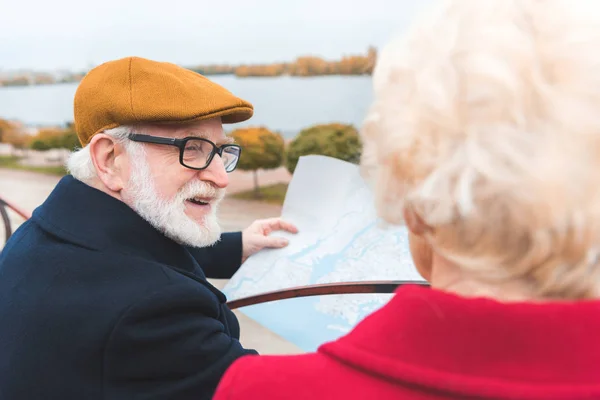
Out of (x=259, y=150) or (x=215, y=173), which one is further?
(x=259, y=150)

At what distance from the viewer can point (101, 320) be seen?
1.08 metres

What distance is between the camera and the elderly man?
1103 millimetres

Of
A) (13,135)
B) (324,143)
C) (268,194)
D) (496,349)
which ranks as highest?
(496,349)

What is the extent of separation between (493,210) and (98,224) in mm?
915

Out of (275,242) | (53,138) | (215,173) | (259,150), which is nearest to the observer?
(215,173)

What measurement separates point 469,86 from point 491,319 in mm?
242

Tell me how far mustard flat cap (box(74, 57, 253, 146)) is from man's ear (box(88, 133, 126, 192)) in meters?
0.03

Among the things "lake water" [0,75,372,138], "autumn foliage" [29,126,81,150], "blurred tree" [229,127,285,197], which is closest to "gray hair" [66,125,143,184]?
"lake water" [0,75,372,138]

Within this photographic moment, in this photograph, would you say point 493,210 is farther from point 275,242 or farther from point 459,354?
point 275,242

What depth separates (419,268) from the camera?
2.46ft

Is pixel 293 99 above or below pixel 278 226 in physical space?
above

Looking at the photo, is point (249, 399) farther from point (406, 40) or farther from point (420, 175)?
point (406, 40)

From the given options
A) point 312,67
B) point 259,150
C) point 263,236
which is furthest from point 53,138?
point 263,236

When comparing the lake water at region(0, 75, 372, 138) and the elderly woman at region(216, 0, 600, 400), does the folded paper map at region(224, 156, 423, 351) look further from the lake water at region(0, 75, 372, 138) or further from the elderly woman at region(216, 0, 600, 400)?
the lake water at region(0, 75, 372, 138)
